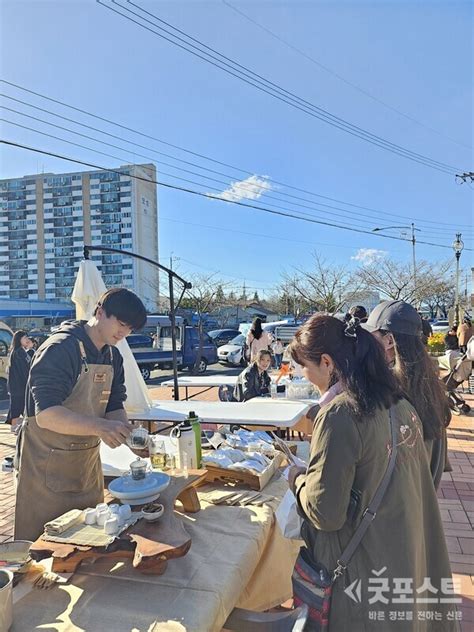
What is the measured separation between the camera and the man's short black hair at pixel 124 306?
186 centimetres

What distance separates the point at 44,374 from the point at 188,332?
44.5 ft

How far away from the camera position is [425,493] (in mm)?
1304

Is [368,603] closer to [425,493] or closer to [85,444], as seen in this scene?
[425,493]

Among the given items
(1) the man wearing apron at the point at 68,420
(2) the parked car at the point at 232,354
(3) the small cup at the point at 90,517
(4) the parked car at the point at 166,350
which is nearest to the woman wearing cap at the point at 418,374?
(1) the man wearing apron at the point at 68,420

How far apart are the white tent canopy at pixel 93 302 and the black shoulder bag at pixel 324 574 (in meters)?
3.16

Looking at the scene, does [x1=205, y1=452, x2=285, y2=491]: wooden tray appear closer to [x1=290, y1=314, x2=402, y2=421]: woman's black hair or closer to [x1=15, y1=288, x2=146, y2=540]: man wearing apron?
[x1=15, y1=288, x2=146, y2=540]: man wearing apron

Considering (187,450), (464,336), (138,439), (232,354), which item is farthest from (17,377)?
(232,354)

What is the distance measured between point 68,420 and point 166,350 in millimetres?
13054

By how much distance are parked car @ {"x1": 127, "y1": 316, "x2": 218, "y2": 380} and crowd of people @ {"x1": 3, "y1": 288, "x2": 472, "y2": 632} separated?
1131 cm

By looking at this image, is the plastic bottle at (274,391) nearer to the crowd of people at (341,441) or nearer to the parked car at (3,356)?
the crowd of people at (341,441)

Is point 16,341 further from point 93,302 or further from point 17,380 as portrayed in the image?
point 93,302

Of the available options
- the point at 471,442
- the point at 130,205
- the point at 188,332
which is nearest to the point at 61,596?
the point at 471,442

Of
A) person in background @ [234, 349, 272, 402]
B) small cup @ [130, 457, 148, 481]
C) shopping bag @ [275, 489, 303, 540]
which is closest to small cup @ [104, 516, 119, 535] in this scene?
small cup @ [130, 457, 148, 481]

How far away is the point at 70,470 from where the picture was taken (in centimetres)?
182
